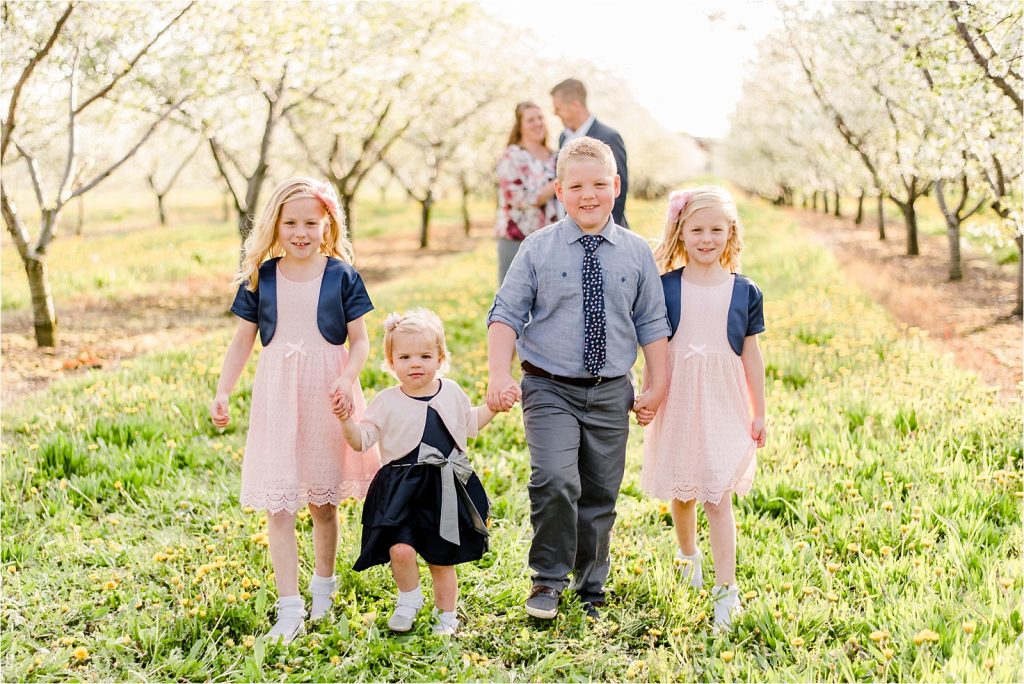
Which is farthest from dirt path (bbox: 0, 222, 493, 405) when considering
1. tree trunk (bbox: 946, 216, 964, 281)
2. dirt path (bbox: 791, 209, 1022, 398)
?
tree trunk (bbox: 946, 216, 964, 281)

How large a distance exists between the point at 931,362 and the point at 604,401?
513cm

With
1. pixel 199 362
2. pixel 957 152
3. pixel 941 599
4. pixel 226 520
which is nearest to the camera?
pixel 941 599

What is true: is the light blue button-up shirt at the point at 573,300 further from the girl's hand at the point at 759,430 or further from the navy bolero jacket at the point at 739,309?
the girl's hand at the point at 759,430

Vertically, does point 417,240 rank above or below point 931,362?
above

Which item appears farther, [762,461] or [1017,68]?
[1017,68]

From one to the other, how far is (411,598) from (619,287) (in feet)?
5.36

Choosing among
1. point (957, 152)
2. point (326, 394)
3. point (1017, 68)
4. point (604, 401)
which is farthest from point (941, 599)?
point (957, 152)

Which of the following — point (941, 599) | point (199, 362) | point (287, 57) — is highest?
point (287, 57)

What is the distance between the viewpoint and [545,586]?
145 inches

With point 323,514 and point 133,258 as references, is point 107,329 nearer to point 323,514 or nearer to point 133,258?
point 133,258

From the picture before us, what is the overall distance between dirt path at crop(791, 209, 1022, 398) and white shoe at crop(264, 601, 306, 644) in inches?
201

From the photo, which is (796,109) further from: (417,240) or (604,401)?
(604,401)

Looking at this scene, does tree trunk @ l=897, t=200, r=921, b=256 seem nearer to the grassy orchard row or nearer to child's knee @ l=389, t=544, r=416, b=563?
the grassy orchard row

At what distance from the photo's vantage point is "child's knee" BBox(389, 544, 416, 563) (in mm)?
3543
